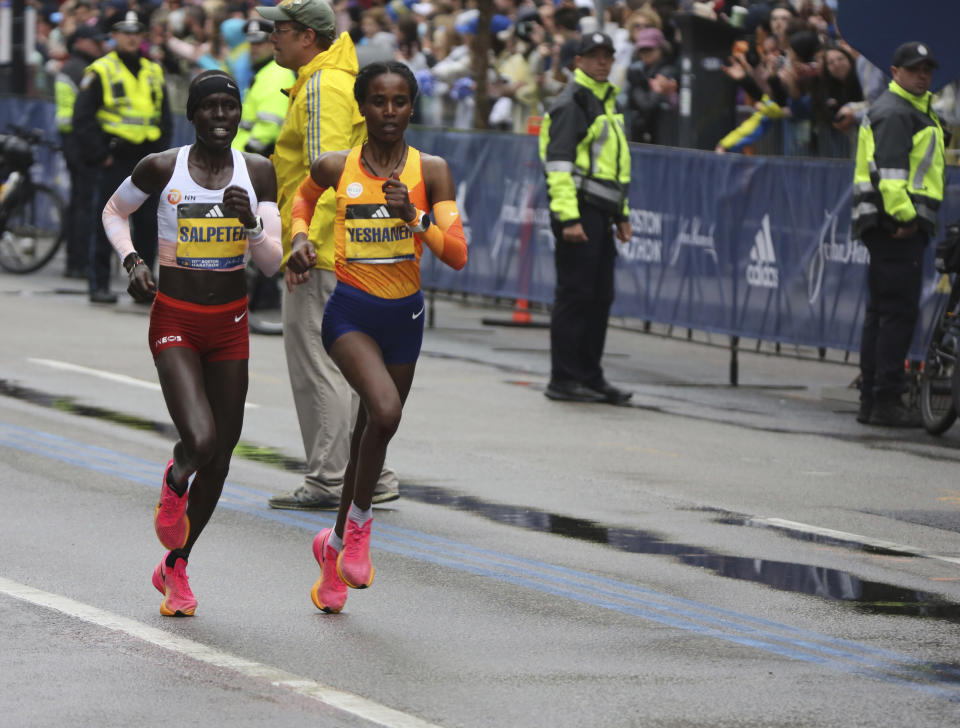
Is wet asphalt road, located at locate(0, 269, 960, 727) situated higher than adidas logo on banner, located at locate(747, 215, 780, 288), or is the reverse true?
adidas logo on banner, located at locate(747, 215, 780, 288)

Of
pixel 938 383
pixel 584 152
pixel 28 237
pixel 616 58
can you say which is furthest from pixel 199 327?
pixel 28 237

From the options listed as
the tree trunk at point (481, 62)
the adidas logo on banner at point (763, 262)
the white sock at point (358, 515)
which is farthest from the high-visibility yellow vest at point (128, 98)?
the white sock at point (358, 515)

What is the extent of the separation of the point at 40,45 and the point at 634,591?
28039 millimetres

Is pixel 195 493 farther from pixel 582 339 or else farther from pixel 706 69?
pixel 706 69

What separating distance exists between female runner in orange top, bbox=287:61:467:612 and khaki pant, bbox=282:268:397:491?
190cm

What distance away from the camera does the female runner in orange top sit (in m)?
6.94

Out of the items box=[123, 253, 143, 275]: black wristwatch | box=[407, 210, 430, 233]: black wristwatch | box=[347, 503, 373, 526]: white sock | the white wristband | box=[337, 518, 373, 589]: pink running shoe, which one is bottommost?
box=[337, 518, 373, 589]: pink running shoe

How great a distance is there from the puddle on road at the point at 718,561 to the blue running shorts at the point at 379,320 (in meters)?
1.75

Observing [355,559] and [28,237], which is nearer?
[355,559]

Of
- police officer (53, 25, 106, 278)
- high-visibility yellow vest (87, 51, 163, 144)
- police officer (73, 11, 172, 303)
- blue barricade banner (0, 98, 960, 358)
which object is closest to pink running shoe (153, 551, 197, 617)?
blue barricade banner (0, 98, 960, 358)

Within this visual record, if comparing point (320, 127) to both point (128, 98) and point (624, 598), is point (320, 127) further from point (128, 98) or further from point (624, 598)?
point (128, 98)

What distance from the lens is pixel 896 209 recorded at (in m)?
12.0

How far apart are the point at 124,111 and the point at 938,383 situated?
27.4 ft

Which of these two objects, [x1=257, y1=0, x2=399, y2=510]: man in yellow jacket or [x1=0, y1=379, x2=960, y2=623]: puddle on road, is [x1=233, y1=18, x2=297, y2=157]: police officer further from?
[x1=257, y1=0, x2=399, y2=510]: man in yellow jacket
